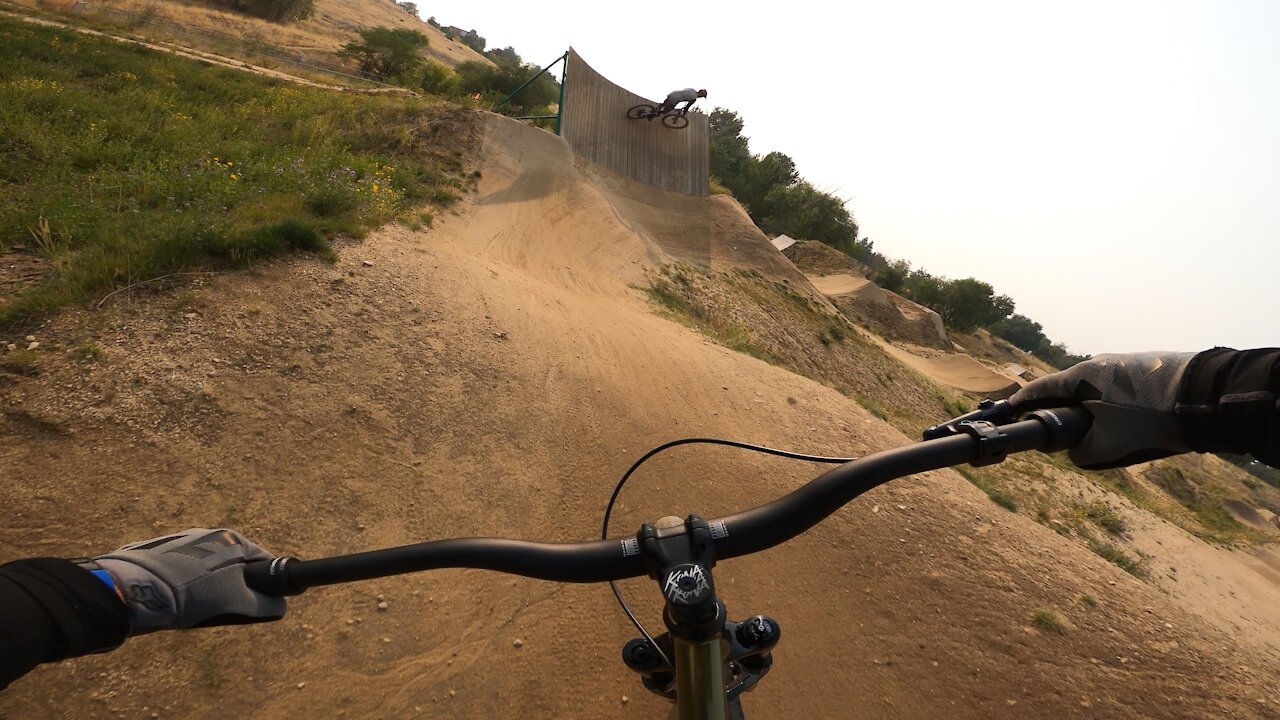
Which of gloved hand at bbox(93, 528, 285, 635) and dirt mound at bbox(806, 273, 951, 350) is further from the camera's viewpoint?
dirt mound at bbox(806, 273, 951, 350)

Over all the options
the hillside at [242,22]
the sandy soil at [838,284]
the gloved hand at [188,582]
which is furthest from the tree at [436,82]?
the gloved hand at [188,582]

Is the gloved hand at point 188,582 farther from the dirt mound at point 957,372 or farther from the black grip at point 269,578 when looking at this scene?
the dirt mound at point 957,372

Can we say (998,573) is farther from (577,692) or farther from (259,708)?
(259,708)

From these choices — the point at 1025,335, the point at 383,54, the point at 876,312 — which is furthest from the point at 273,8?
the point at 1025,335

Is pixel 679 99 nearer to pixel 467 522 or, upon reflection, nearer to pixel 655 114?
pixel 655 114

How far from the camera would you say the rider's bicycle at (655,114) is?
2022 centimetres

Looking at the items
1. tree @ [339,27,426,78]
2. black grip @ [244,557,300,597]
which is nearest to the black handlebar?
black grip @ [244,557,300,597]

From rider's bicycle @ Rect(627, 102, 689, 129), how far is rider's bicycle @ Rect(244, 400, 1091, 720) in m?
20.5

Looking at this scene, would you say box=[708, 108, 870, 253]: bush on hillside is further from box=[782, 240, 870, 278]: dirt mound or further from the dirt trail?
the dirt trail

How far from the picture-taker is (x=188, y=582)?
1365mm

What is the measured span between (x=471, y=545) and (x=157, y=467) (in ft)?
15.2

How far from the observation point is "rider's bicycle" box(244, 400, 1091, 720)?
1324 millimetres

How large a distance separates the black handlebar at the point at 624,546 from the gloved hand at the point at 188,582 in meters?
0.05

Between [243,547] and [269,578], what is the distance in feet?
0.46
